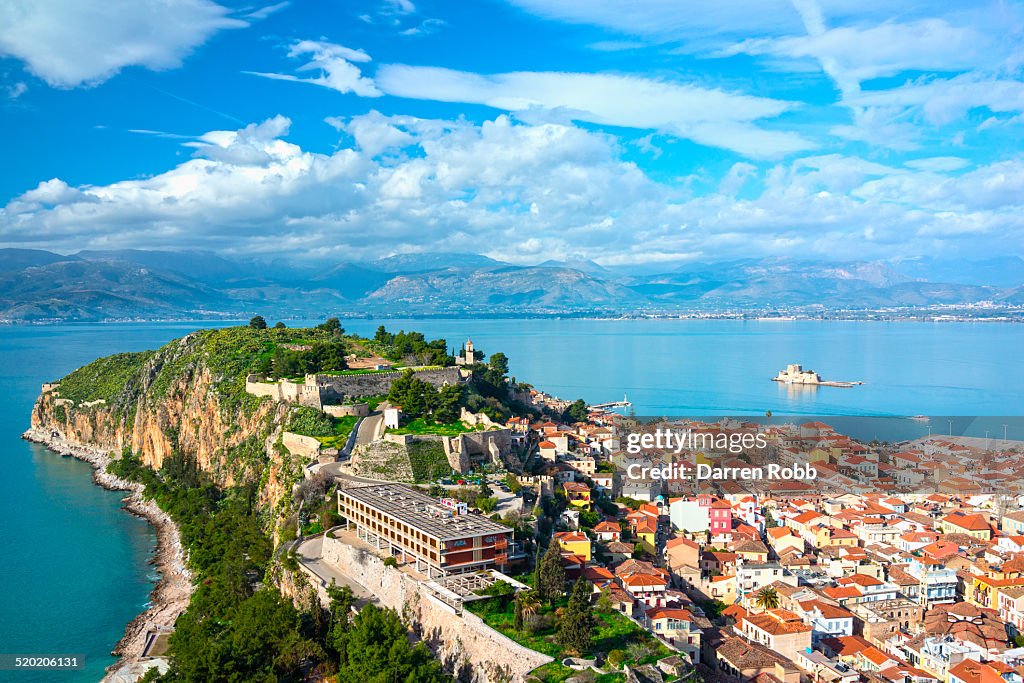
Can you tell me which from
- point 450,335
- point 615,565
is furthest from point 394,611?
point 450,335

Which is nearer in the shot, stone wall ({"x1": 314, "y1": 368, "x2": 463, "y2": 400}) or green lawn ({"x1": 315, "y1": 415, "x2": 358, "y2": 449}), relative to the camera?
green lawn ({"x1": 315, "y1": 415, "x2": 358, "y2": 449})

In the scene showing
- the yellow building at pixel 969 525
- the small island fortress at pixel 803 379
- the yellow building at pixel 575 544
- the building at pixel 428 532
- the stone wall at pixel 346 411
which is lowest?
the yellow building at pixel 969 525

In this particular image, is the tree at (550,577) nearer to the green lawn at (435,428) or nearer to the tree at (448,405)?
the green lawn at (435,428)

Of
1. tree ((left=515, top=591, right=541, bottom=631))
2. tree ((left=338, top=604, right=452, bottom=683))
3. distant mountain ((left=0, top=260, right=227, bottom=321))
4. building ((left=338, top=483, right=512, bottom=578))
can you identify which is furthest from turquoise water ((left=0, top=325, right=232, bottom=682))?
distant mountain ((left=0, top=260, right=227, bottom=321))

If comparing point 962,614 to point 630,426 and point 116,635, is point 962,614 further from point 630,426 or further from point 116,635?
point 116,635

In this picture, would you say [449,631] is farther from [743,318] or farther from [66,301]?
[66,301]

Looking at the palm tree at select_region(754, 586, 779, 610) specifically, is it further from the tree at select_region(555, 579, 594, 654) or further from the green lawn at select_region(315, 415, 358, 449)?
the green lawn at select_region(315, 415, 358, 449)

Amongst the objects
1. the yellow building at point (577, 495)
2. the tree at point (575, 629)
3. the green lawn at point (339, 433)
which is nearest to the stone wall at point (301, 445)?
the green lawn at point (339, 433)
